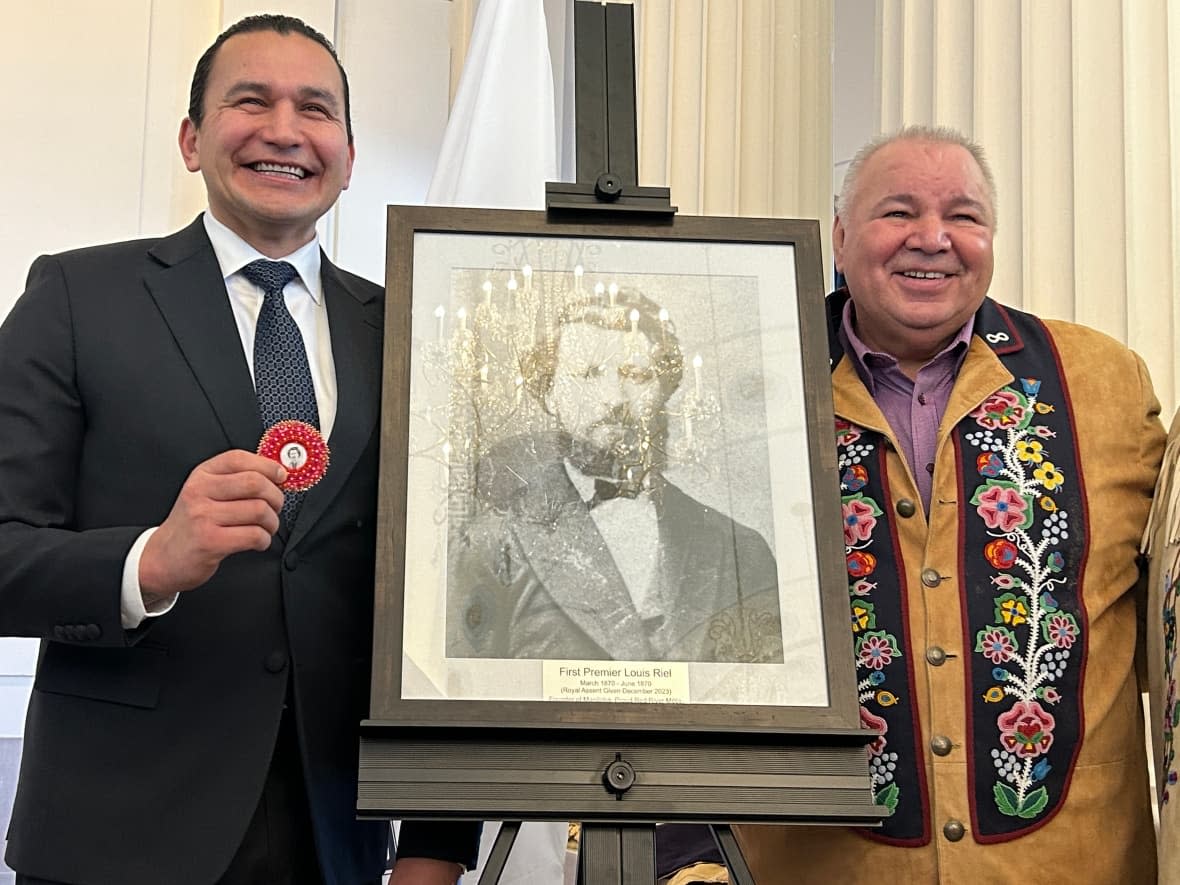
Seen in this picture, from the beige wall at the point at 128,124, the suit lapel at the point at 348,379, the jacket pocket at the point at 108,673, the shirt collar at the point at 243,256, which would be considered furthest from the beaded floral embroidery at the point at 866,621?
the beige wall at the point at 128,124

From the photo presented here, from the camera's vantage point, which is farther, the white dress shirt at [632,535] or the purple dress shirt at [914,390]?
the purple dress shirt at [914,390]

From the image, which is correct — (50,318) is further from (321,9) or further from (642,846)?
(321,9)

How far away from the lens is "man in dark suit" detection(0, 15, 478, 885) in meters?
1.62

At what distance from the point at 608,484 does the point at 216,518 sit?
17.9 inches

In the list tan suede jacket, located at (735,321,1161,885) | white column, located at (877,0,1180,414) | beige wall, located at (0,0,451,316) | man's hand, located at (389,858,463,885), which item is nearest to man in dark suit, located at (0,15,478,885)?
man's hand, located at (389,858,463,885)

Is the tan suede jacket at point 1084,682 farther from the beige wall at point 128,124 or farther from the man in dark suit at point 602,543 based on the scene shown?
the beige wall at point 128,124

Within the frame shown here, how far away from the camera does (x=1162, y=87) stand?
2.57 meters

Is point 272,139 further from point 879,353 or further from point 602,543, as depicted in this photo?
point 879,353

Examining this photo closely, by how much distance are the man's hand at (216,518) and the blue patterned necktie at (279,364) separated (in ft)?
0.70

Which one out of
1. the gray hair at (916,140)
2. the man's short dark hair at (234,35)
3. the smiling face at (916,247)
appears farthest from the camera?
the gray hair at (916,140)

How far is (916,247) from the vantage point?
2.09 m

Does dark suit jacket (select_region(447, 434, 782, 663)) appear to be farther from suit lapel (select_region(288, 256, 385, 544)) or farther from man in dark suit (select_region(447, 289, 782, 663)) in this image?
suit lapel (select_region(288, 256, 385, 544))

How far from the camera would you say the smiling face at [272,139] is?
190 cm

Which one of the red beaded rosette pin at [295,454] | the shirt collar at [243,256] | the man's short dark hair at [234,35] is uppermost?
the man's short dark hair at [234,35]
